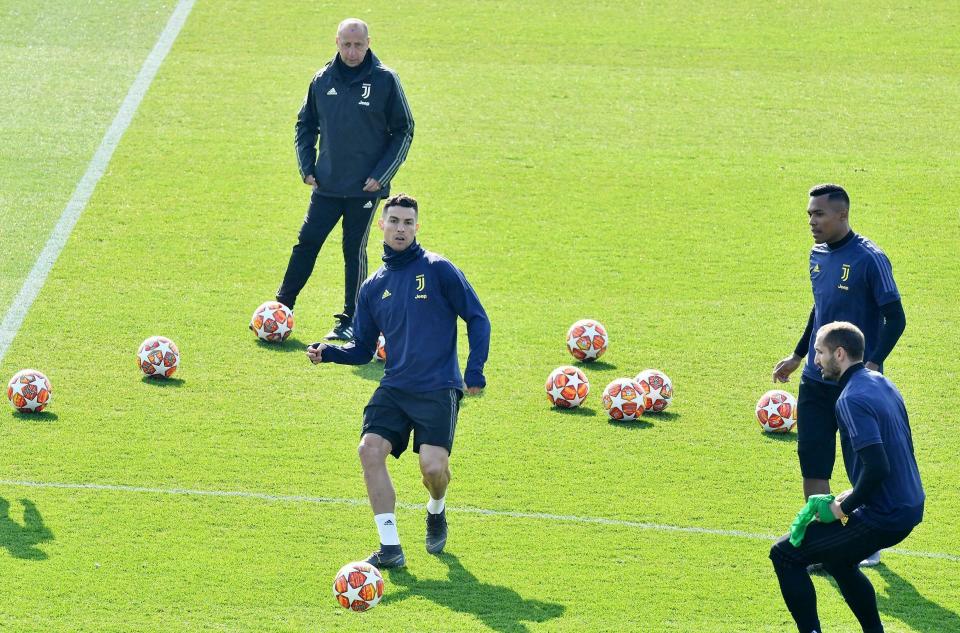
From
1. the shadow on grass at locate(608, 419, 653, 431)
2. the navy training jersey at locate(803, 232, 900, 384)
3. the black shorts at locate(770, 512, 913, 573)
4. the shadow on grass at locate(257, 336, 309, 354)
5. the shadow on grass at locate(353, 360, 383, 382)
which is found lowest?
the black shorts at locate(770, 512, 913, 573)

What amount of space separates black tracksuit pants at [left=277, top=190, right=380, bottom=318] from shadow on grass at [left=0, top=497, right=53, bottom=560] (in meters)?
4.57

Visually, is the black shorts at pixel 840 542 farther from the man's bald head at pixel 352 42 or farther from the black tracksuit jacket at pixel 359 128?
the man's bald head at pixel 352 42

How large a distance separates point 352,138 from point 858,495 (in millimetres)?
7372

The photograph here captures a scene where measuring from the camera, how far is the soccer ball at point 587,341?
13.9 meters

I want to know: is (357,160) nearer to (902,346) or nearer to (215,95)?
(902,346)

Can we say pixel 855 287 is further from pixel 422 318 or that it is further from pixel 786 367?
pixel 422 318

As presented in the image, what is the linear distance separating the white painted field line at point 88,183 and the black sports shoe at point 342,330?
3.18m

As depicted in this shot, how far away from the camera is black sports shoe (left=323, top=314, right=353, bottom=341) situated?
14.4m

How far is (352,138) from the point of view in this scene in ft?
45.6

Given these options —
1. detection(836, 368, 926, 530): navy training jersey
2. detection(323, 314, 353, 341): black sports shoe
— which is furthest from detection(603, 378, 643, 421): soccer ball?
detection(836, 368, 926, 530): navy training jersey

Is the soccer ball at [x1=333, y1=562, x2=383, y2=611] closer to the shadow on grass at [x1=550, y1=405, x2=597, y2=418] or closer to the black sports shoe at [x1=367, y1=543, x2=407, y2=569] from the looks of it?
the black sports shoe at [x1=367, y1=543, x2=407, y2=569]

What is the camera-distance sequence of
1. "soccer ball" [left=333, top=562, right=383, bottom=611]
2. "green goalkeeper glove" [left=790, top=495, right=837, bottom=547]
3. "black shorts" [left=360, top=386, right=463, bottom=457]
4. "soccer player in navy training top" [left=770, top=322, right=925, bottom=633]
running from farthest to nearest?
"black shorts" [left=360, top=386, right=463, bottom=457] < "soccer ball" [left=333, top=562, right=383, bottom=611] < "green goalkeeper glove" [left=790, top=495, right=837, bottom=547] < "soccer player in navy training top" [left=770, top=322, right=925, bottom=633]

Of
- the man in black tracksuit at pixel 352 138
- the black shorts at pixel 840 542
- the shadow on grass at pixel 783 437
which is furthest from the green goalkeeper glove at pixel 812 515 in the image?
the man in black tracksuit at pixel 352 138

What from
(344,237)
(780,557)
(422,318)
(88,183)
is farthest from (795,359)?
(88,183)
